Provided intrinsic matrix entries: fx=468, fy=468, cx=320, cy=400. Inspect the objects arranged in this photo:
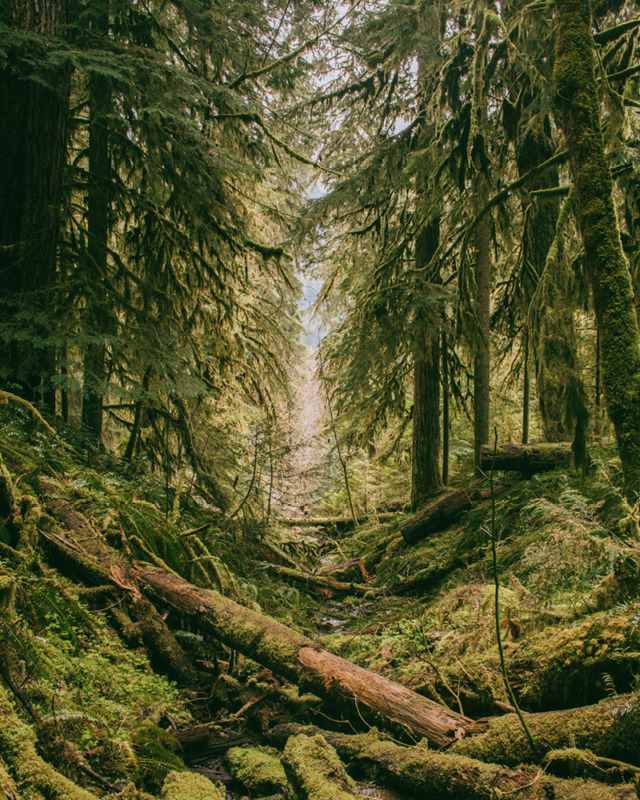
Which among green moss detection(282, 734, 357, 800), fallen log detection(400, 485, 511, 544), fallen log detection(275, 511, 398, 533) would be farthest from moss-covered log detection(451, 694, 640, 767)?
fallen log detection(275, 511, 398, 533)

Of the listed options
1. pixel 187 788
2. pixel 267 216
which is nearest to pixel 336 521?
pixel 267 216

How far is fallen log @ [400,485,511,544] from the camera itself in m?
6.82

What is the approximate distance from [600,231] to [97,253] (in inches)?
217

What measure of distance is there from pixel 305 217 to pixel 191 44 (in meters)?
2.64

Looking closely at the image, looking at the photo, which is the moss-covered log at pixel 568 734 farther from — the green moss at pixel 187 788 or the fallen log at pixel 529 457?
the fallen log at pixel 529 457

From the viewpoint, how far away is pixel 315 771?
218 cm

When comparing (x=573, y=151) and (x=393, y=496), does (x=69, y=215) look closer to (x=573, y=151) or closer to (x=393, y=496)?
(x=573, y=151)

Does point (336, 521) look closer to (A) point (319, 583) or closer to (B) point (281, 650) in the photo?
(A) point (319, 583)

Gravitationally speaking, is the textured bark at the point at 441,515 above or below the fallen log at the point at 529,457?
below

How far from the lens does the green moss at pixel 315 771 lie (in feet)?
6.76

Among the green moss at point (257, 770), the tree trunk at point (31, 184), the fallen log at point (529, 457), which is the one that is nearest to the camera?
the green moss at point (257, 770)

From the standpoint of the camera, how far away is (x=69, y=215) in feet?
19.0

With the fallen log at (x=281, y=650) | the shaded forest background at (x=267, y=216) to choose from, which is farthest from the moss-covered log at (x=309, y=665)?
the shaded forest background at (x=267, y=216)

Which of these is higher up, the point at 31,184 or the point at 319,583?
the point at 31,184
